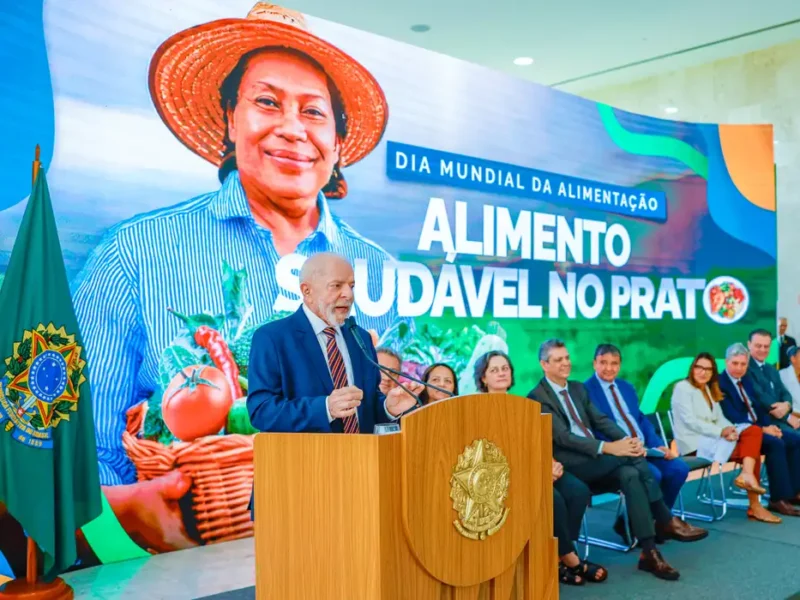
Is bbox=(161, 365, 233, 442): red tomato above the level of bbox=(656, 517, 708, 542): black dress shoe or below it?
above

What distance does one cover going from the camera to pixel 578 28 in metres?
8.27

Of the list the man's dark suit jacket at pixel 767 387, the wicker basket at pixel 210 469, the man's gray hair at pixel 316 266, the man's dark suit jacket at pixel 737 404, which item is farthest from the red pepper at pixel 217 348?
the man's dark suit jacket at pixel 767 387

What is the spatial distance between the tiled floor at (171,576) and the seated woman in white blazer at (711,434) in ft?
9.74

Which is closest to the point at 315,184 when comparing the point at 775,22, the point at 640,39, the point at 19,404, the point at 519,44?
the point at 19,404

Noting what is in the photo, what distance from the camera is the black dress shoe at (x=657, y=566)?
389 cm

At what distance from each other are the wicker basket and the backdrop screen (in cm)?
1

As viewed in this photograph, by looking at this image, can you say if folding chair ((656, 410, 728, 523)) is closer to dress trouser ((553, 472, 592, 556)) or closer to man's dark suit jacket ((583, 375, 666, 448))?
man's dark suit jacket ((583, 375, 666, 448))

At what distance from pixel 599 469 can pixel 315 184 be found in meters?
2.42

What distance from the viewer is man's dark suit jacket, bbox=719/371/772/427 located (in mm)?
5500

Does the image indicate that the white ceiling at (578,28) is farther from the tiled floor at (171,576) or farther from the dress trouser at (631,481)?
the tiled floor at (171,576)

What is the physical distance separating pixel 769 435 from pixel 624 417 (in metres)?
1.40

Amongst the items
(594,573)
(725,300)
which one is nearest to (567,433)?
(594,573)

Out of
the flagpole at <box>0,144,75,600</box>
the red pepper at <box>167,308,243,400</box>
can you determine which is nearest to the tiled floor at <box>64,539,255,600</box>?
the flagpole at <box>0,144,75,600</box>

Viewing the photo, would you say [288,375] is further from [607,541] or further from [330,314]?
[607,541]
